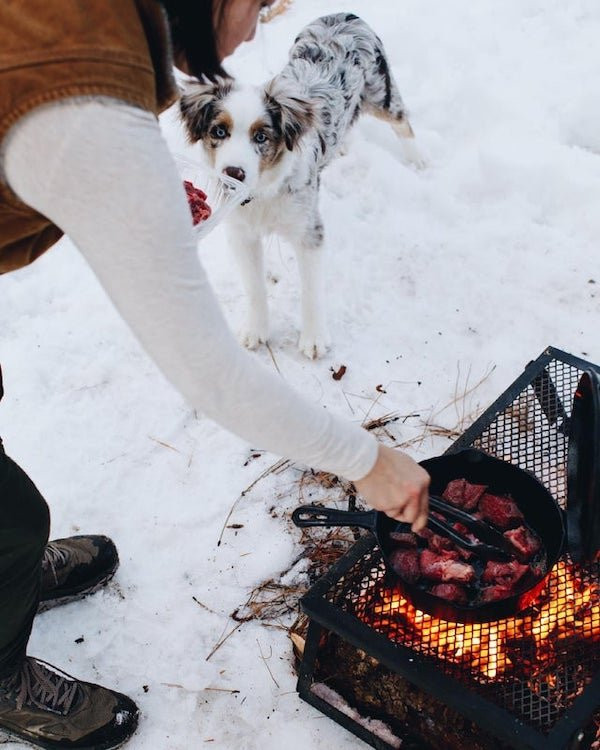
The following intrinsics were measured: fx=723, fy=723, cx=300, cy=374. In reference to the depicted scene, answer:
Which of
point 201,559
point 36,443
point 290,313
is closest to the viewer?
point 201,559

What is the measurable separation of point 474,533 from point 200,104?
84.6 inches

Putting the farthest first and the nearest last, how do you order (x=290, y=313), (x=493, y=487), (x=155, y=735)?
1. (x=290, y=313)
2. (x=155, y=735)
3. (x=493, y=487)

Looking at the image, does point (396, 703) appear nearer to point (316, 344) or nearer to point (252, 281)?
point (316, 344)

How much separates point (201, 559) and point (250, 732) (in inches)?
26.6

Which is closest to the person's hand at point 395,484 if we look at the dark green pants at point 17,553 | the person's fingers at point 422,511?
the person's fingers at point 422,511

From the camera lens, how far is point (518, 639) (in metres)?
1.97

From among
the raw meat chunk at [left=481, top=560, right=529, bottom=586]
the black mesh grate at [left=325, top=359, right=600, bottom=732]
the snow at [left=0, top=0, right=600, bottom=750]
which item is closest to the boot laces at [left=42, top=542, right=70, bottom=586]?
the snow at [left=0, top=0, right=600, bottom=750]

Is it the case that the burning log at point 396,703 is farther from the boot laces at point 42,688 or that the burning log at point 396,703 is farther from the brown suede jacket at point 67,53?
the brown suede jacket at point 67,53

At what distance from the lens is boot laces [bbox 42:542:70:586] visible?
102 inches

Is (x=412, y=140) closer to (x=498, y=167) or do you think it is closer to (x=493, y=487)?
(x=498, y=167)

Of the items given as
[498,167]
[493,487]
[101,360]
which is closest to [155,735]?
[493,487]

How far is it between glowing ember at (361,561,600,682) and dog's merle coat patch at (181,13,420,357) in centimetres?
175

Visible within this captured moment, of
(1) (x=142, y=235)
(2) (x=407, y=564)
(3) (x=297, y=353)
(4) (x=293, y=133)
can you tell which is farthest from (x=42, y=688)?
(4) (x=293, y=133)

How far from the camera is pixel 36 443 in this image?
325 cm
